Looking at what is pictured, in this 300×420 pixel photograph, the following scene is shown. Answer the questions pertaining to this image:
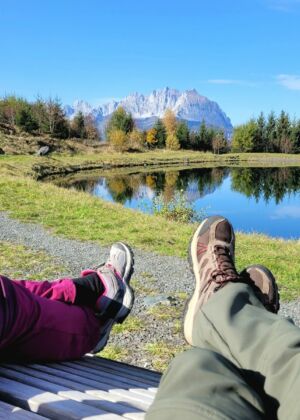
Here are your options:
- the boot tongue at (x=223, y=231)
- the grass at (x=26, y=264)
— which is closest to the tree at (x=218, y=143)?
the grass at (x=26, y=264)

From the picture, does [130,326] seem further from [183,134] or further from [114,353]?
[183,134]

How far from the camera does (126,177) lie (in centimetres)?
3831

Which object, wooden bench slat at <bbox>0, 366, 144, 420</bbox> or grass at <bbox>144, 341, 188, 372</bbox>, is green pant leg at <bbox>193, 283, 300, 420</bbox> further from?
grass at <bbox>144, 341, 188, 372</bbox>

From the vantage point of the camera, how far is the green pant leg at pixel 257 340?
50.0 inches

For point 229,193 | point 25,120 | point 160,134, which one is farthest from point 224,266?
point 160,134

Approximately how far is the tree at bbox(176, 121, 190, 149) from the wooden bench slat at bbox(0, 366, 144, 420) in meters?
70.1

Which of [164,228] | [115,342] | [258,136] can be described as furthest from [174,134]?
[115,342]

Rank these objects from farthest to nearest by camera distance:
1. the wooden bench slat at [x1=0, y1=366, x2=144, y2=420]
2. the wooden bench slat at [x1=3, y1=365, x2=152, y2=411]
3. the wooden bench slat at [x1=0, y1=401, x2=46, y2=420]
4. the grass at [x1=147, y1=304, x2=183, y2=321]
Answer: the grass at [x1=147, y1=304, x2=183, y2=321], the wooden bench slat at [x1=3, y1=365, x2=152, y2=411], the wooden bench slat at [x1=0, y1=366, x2=144, y2=420], the wooden bench slat at [x1=0, y1=401, x2=46, y2=420]

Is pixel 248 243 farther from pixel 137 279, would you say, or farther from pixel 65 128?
pixel 65 128

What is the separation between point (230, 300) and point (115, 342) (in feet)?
8.49

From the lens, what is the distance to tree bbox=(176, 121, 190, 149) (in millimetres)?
71062

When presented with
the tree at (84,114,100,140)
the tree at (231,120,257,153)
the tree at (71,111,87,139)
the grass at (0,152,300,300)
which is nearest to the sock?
the grass at (0,152,300,300)

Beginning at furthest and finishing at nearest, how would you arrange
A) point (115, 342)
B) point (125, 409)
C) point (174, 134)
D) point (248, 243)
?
point (174, 134)
point (248, 243)
point (115, 342)
point (125, 409)

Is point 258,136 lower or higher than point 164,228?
higher
